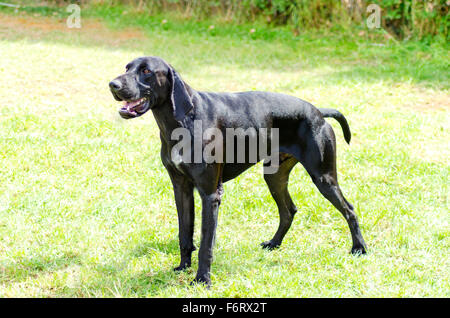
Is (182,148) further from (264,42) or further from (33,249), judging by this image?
(264,42)

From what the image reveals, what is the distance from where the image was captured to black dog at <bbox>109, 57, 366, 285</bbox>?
135 inches

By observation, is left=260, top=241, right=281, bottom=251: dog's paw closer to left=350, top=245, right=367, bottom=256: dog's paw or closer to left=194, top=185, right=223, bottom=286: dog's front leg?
Answer: left=350, top=245, right=367, bottom=256: dog's paw

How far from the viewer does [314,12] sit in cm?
1181

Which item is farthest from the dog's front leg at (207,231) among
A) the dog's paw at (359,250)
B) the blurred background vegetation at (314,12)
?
the blurred background vegetation at (314,12)

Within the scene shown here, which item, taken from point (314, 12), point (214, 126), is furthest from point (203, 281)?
point (314, 12)

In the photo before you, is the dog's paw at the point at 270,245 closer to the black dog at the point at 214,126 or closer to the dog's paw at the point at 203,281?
the black dog at the point at 214,126

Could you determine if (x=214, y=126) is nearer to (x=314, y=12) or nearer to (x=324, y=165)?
(x=324, y=165)

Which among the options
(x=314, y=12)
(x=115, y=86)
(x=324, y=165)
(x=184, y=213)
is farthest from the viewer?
(x=314, y=12)

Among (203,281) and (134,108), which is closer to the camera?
(134,108)

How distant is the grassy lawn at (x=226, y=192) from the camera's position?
377 centimetres

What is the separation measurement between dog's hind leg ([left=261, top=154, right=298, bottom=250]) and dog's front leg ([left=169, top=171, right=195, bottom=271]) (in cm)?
70

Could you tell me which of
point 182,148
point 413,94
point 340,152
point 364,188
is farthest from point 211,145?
point 413,94

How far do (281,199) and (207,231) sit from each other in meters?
0.92
